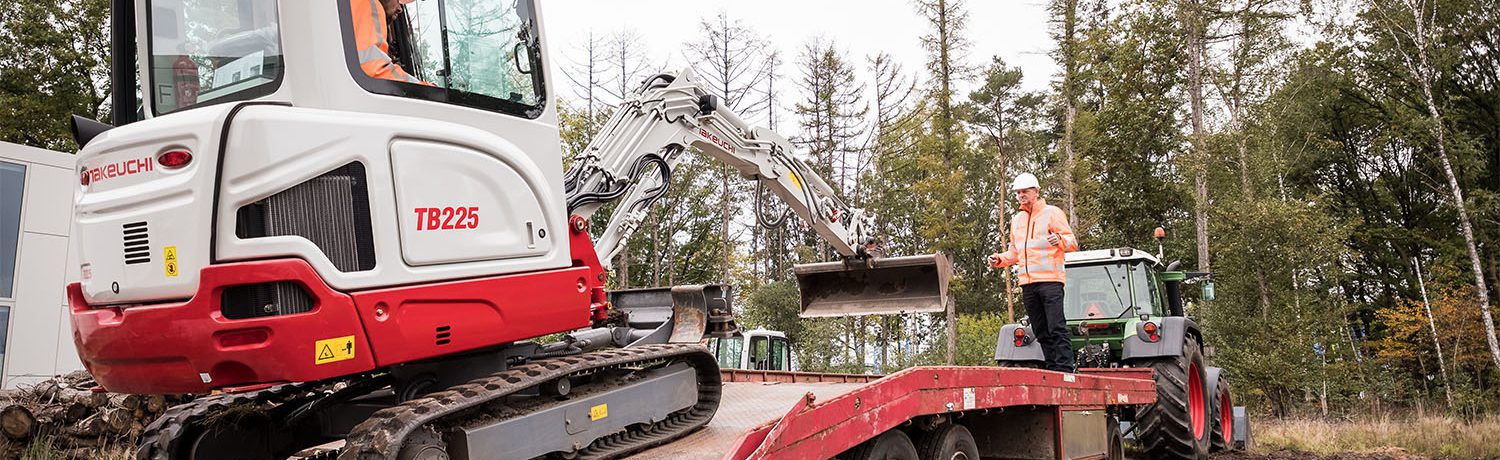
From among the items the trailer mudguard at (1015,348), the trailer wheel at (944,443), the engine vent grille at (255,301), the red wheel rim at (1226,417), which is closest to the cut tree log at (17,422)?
the engine vent grille at (255,301)

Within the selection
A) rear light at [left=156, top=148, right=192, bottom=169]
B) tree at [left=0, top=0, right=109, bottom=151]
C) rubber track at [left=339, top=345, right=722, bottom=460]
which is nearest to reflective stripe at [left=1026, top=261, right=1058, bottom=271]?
rubber track at [left=339, top=345, right=722, bottom=460]

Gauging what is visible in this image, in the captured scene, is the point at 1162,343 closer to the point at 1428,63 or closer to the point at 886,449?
the point at 886,449

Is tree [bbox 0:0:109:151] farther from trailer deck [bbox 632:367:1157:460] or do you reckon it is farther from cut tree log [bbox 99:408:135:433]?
trailer deck [bbox 632:367:1157:460]

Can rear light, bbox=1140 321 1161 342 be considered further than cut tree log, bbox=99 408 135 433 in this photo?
Yes

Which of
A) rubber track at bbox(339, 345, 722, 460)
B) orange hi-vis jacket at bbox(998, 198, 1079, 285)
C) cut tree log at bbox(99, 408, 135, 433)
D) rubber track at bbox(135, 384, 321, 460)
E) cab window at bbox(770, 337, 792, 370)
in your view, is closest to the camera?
rubber track at bbox(339, 345, 722, 460)

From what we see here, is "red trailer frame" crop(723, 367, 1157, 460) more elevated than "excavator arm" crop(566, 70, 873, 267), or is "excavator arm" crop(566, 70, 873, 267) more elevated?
"excavator arm" crop(566, 70, 873, 267)

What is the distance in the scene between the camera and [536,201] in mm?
4066

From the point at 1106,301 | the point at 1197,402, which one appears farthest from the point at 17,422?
the point at 1197,402

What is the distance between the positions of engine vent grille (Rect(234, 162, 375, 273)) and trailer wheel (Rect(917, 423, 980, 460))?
269cm

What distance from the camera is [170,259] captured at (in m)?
3.29

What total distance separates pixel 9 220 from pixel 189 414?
8044mm

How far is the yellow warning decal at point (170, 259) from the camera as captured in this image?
3.29 m

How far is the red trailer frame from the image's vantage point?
11.9ft

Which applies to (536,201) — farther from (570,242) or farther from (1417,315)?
(1417,315)
